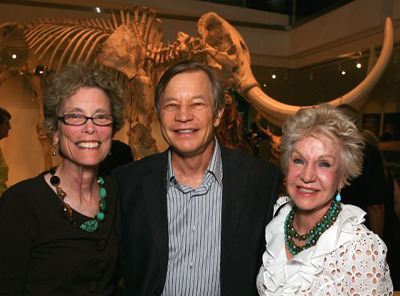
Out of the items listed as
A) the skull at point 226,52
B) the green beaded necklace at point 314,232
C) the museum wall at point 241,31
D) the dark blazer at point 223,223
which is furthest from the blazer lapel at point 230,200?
the museum wall at point 241,31

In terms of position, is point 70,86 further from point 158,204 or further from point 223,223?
point 223,223

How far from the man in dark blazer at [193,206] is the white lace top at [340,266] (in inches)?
12.5

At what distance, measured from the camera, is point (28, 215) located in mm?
1730

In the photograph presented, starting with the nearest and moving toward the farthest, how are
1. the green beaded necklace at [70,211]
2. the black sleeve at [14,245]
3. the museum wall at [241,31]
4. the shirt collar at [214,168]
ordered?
the black sleeve at [14,245] → the green beaded necklace at [70,211] → the shirt collar at [214,168] → the museum wall at [241,31]

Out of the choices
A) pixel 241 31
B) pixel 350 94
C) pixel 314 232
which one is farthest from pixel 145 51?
pixel 314 232

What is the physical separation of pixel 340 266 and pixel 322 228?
0.65 ft

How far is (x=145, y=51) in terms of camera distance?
509cm

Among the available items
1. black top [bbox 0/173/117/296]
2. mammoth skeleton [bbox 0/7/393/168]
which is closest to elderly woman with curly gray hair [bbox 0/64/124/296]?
black top [bbox 0/173/117/296]

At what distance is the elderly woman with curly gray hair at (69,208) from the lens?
172cm

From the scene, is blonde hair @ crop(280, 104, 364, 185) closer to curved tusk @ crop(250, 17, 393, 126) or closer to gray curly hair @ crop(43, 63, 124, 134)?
gray curly hair @ crop(43, 63, 124, 134)

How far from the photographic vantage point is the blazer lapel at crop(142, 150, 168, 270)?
2.00m

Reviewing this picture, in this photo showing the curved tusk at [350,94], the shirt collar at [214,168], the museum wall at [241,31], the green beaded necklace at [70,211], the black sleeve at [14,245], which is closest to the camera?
the black sleeve at [14,245]

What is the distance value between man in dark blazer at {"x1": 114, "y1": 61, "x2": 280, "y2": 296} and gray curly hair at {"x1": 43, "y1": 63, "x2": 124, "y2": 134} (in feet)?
1.11

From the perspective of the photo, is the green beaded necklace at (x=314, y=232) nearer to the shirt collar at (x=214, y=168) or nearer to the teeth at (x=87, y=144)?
the shirt collar at (x=214, y=168)
